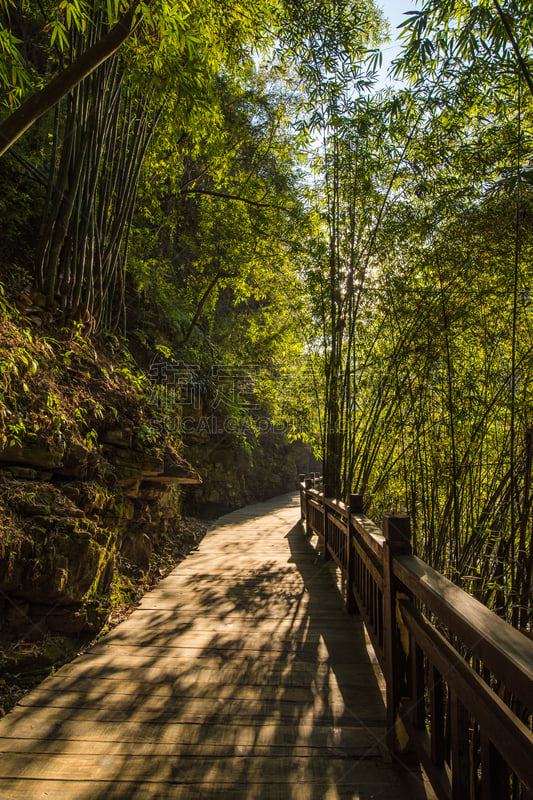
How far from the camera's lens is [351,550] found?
2.30 m

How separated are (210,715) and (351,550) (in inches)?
44.0

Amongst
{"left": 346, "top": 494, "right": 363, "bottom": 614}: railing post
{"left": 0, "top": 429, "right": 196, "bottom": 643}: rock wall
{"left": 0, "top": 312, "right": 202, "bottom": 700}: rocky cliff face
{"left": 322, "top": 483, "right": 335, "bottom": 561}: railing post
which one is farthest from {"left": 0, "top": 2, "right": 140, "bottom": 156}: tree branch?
{"left": 322, "top": 483, "right": 335, "bottom": 561}: railing post

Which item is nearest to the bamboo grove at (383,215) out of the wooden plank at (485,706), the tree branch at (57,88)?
the tree branch at (57,88)

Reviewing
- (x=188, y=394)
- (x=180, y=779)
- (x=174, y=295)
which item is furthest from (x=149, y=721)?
(x=174, y=295)

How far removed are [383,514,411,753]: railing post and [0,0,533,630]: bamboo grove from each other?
689 mm

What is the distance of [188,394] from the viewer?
17.2 feet

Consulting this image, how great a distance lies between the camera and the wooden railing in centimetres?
65

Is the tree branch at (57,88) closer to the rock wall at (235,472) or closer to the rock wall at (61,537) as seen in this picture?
the rock wall at (61,537)

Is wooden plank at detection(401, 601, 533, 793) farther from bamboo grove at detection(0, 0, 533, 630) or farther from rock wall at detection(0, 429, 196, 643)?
rock wall at detection(0, 429, 196, 643)

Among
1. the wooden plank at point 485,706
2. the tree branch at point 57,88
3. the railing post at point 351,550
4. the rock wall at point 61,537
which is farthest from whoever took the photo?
the railing post at point 351,550

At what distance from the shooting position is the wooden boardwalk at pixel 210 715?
3.87ft

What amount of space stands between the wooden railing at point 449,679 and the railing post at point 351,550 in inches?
14.6

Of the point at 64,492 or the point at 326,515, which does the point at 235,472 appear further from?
the point at 64,492

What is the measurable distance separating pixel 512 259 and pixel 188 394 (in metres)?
3.94
